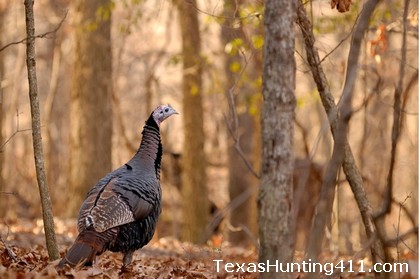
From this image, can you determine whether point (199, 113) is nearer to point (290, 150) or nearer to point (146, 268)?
point (146, 268)

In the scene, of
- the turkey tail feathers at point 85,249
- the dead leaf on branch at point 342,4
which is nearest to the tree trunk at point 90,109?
the turkey tail feathers at point 85,249

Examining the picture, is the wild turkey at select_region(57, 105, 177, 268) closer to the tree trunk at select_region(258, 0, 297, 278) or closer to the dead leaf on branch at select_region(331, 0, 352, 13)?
the tree trunk at select_region(258, 0, 297, 278)

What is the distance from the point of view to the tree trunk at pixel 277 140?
5.79 meters

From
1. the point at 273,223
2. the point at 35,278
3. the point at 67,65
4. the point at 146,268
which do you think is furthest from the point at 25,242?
the point at 67,65

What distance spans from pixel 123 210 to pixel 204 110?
59.8 ft

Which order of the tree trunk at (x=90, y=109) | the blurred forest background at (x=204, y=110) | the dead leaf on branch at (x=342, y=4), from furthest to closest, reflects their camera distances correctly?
1. the tree trunk at (x=90, y=109)
2. the blurred forest background at (x=204, y=110)
3. the dead leaf on branch at (x=342, y=4)

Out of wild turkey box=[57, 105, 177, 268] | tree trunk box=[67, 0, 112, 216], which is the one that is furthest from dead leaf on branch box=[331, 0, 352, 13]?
tree trunk box=[67, 0, 112, 216]

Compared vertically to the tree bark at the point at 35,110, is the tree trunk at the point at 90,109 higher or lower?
higher

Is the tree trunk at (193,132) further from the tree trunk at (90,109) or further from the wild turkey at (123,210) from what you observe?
the wild turkey at (123,210)

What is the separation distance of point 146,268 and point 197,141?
405 inches

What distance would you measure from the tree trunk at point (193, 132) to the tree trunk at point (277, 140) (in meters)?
13.0

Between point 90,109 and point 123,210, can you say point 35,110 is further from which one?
point 90,109

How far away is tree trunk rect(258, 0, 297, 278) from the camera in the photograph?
579 centimetres

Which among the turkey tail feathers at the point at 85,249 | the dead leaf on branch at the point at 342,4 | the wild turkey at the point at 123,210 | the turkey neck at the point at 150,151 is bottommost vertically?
the turkey tail feathers at the point at 85,249
